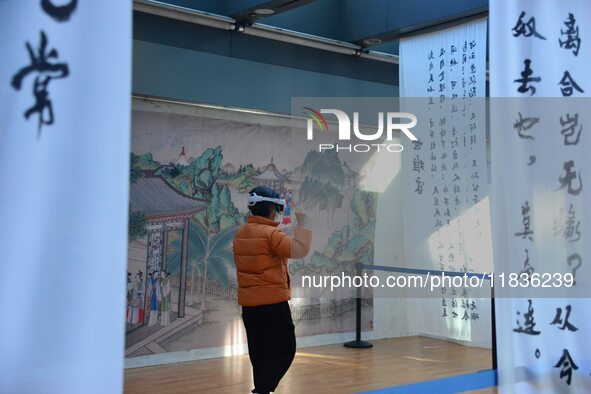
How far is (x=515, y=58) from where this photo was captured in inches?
124

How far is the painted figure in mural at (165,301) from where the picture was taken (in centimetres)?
591

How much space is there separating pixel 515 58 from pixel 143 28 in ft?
11.1

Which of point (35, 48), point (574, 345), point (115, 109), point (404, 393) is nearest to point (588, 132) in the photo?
point (574, 345)

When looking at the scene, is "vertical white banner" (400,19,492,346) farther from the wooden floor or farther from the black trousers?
the black trousers

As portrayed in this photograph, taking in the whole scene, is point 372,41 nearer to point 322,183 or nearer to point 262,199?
point 322,183

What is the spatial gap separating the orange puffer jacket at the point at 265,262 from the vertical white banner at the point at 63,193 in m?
2.04

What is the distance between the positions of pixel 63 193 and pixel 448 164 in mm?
4049

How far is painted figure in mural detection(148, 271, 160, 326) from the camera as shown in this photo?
5852mm

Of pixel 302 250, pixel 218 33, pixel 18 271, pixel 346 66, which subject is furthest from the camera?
pixel 346 66

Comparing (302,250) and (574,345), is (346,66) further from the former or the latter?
(574,345)

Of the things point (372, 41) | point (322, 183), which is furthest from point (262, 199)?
point (372, 41)

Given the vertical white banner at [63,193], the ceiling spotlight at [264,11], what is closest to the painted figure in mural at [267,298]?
the vertical white banner at [63,193]

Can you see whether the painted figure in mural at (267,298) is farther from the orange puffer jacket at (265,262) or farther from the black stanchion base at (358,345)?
the black stanchion base at (358,345)

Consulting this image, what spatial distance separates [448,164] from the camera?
553 cm
